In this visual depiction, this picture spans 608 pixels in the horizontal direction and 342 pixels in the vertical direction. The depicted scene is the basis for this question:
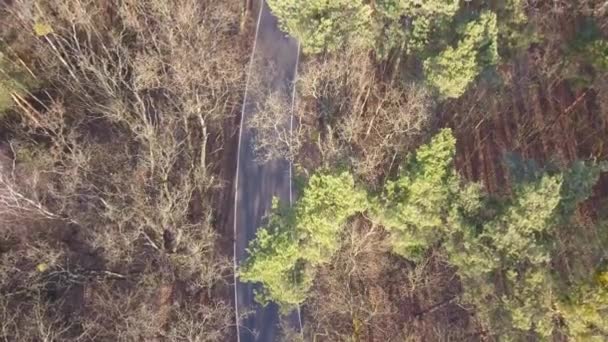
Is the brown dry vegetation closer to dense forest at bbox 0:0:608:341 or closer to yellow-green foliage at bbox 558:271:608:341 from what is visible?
dense forest at bbox 0:0:608:341

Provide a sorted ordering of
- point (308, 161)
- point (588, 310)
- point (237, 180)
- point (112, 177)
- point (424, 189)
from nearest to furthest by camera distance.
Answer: point (588, 310) < point (424, 189) < point (112, 177) < point (308, 161) < point (237, 180)

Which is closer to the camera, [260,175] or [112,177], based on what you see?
[112,177]

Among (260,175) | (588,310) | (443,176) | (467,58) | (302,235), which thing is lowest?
(588,310)

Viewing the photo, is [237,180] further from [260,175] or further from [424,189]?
[424,189]

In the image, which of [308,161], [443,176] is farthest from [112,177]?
[443,176]

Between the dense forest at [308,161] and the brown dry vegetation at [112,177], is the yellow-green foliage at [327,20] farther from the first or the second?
the brown dry vegetation at [112,177]

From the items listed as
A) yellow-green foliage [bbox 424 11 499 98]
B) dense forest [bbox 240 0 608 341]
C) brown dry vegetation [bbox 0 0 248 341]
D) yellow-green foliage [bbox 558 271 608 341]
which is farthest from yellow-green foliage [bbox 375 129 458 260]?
brown dry vegetation [bbox 0 0 248 341]

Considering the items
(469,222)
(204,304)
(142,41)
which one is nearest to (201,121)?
(142,41)

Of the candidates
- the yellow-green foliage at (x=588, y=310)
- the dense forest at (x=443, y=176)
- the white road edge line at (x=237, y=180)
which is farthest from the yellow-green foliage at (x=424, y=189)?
the white road edge line at (x=237, y=180)
